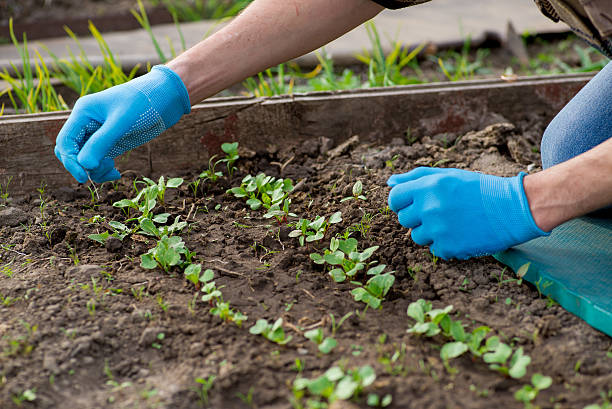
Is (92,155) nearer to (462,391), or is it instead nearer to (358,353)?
(358,353)

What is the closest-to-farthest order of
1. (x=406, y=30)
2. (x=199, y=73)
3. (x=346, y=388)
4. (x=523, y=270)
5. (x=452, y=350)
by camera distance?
(x=346, y=388)
(x=452, y=350)
(x=523, y=270)
(x=199, y=73)
(x=406, y=30)

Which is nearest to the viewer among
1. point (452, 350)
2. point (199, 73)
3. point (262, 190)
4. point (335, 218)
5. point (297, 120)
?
point (452, 350)

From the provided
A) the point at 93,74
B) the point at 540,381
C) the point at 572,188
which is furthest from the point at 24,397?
the point at 93,74

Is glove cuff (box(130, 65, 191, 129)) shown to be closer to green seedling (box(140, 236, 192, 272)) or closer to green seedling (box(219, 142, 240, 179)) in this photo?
green seedling (box(219, 142, 240, 179))

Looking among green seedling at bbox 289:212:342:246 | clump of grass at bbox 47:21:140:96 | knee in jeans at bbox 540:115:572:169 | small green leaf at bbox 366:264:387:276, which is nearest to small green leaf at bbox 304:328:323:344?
small green leaf at bbox 366:264:387:276

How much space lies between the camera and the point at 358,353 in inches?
49.5

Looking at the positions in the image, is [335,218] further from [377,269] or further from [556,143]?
Result: [556,143]

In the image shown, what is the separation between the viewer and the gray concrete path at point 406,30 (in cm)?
339

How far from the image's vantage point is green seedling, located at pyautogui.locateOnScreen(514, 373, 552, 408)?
1.12 meters

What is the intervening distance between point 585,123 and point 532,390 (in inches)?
42.3

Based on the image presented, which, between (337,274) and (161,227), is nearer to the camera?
(337,274)

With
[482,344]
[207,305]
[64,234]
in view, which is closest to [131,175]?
[64,234]

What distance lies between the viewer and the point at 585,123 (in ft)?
6.23

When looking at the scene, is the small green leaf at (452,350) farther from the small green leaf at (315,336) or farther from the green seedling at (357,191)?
the green seedling at (357,191)
